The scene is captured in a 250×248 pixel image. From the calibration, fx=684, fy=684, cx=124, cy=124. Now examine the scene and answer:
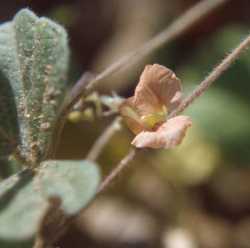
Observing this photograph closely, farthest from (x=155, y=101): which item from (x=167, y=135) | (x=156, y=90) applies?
(x=167, y=135)

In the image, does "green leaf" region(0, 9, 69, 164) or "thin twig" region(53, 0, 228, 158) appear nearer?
"green leaf" region(0, 9, 69, 164)

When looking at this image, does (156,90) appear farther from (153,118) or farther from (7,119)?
(7,119)

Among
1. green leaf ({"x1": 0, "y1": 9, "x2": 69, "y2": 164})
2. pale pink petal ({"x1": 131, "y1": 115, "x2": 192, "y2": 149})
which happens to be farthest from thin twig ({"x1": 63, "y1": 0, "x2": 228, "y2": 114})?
pale pink petal ({"x1": 131, "y1": 115, "x2": 192, "y2": 149})

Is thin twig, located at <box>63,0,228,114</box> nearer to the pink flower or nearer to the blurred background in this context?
the pink flower

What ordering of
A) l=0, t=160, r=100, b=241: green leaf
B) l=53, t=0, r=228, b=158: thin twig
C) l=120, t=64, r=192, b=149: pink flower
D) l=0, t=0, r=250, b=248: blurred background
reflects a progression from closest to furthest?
l=0, t=160, r=100, b=241: green leaf → l=120, t=64, r=192, b=149: pink flower → l=53, t=0, r=228, b=158: thin twig → l=0, t=0, r=250, b=248: blurred background

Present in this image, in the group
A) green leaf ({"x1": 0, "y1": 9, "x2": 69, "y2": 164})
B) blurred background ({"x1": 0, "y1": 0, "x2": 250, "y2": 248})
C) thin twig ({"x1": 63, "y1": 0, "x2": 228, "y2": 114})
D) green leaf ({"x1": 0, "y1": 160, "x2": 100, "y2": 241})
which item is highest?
green leaf ({"x1": 0, "y1": 9, "x2": 69, "y2": 164})

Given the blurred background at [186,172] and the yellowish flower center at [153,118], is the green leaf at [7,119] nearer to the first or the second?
the yellowish flower center at [153,118]

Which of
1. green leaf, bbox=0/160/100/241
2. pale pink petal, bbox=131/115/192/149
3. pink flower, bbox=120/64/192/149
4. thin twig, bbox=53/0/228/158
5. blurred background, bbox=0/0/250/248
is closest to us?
green leaf, bbox=0/160/100/241
